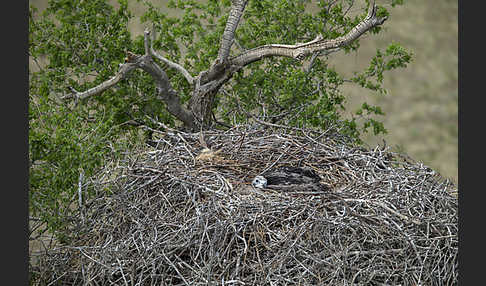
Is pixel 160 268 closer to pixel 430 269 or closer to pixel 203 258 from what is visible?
pixel 203 258

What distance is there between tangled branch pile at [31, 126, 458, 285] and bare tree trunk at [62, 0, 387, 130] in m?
1.15

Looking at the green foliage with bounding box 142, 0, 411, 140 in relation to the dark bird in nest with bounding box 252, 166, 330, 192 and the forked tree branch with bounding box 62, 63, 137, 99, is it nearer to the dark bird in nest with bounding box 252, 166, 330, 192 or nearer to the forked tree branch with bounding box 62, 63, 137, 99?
the forked tree branch with bounding box 62, 63, 137, 99

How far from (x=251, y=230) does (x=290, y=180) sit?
96cm

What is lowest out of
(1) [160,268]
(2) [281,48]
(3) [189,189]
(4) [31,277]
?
(4) [31,277]

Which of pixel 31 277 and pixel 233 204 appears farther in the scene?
pixel 31 277

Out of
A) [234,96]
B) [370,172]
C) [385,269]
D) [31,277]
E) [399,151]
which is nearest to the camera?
[385,269]

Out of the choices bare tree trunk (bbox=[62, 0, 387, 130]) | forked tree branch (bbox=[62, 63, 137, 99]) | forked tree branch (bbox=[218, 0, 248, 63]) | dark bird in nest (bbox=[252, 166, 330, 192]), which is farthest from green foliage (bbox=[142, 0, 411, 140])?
dark bird in nest (bbox=[252, 166, 330, 192])

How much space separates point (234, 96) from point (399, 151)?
7.13ft

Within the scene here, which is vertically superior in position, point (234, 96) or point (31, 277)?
point (234, 96)

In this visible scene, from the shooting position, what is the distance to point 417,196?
5449mm

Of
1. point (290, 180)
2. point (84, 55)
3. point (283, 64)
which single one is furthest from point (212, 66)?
point (290, 180)

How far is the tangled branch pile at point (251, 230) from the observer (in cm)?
482

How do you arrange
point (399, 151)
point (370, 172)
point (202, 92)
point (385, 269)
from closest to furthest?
point (385, 269) < point (370, 172) < point (399, 151) < point (202, 92)

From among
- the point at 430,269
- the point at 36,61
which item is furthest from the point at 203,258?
the point at 36,61
